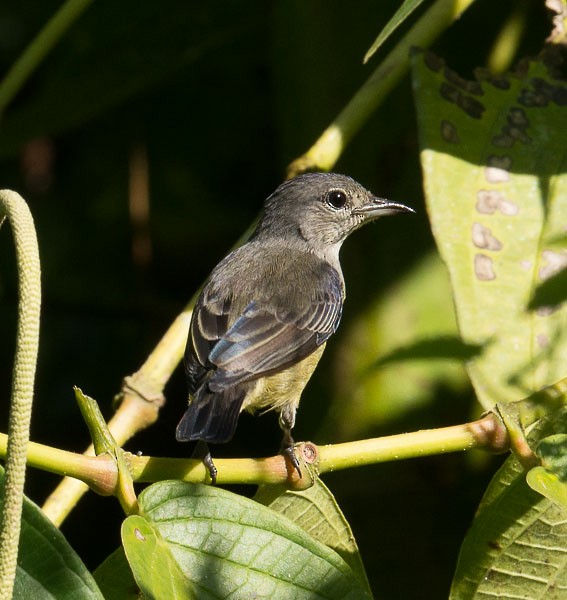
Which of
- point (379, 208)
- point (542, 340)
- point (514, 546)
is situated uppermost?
point (379, 208)

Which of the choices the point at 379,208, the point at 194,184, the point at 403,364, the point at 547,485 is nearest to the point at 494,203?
the point at 403,364

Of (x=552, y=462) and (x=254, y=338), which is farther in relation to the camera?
(x=254, y=338)

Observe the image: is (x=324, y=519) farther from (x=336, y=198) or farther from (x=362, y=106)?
Result: (x=336, y=198)

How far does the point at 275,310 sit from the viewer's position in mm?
3574

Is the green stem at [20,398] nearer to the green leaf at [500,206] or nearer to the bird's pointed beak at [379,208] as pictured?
the green leaf at [500,206]

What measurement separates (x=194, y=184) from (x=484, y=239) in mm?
2404

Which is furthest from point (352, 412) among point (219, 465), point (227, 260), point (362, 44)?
point (219, 465)

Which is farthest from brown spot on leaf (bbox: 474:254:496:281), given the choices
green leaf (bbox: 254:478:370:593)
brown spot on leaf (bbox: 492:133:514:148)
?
green leaf (bbox: 254:478:370:593)

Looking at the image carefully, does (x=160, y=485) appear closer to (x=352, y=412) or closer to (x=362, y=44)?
(x=352, y=412)

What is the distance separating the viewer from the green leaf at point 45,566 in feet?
5.86

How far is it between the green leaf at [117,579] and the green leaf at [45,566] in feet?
0.95

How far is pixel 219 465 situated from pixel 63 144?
3.42 m

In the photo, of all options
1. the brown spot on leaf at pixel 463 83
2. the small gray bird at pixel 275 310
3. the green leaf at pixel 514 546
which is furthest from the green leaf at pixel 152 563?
the brown spot on leaf at pixel 463 83

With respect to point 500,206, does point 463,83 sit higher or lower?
higher
